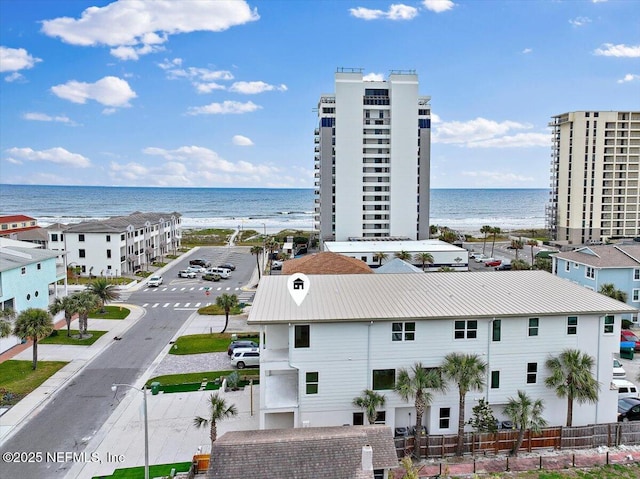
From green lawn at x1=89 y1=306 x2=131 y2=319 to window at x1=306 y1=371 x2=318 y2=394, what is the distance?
30046 mm

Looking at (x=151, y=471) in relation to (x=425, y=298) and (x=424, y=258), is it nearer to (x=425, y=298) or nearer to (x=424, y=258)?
(x=425, y=298)

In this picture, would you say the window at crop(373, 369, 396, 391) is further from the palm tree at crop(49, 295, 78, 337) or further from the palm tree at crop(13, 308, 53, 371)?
the palm tree at crop(49, 295, 78, 337)

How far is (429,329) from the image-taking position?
77.9ft

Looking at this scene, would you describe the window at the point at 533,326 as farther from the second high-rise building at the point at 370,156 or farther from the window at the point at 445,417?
the second high-rise building at the point at 370,156

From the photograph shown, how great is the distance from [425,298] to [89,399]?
20202mm

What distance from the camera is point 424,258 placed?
2452 inches

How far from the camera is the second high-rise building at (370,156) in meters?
84.7

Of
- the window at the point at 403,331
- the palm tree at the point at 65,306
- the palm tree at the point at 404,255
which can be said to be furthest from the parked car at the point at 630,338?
the palm tree at the point at 65,306

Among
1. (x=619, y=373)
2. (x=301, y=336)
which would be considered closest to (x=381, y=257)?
(x=619, y=373)

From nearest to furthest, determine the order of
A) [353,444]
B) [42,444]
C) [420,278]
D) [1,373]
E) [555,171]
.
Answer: [353,444]
[42,444]
[420,278]
[1,373]
[555,171]

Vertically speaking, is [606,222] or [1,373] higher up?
[606,222]

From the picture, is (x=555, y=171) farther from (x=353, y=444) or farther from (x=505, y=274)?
(x=353, y=444)

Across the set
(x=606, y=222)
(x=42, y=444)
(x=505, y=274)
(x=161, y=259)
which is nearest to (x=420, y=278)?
(x=505, y=274)

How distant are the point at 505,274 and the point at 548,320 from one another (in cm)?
643
